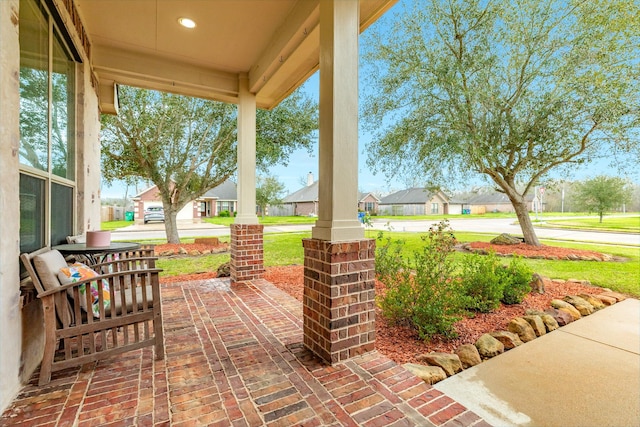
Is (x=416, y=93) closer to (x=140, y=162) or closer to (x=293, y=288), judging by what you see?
(x=293, y=288)

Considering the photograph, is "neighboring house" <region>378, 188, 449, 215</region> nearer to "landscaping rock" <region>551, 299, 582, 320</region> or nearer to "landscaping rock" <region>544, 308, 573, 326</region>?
"landscaping rock" <region>551, 299, 582, 320</region>

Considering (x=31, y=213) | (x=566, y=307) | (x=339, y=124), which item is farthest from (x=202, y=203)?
(x=566, y=307)

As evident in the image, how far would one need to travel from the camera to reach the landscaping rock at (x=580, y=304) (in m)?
3.42

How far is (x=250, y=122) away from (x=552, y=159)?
695 cm

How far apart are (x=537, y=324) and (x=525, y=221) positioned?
6271 millimetres

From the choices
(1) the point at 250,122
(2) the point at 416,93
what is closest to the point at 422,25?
(2) the point at 416,93

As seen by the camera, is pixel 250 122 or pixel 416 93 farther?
pixel 416 93

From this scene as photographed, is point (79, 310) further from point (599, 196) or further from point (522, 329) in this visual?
point (599, 196)

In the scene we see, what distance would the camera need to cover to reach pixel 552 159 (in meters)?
6.66

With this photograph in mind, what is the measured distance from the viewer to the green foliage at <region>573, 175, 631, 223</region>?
867 cm

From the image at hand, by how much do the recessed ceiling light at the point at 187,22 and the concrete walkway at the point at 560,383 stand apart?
4.19 meters

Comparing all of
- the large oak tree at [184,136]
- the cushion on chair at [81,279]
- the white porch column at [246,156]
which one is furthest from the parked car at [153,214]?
the cushion on chair at [81,279]

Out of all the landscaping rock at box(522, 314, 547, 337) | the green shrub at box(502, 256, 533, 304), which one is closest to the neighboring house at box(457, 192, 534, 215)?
the green shrub at box(502, 256, 533, 304)

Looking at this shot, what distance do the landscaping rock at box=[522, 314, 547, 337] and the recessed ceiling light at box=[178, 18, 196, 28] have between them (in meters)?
4.85
